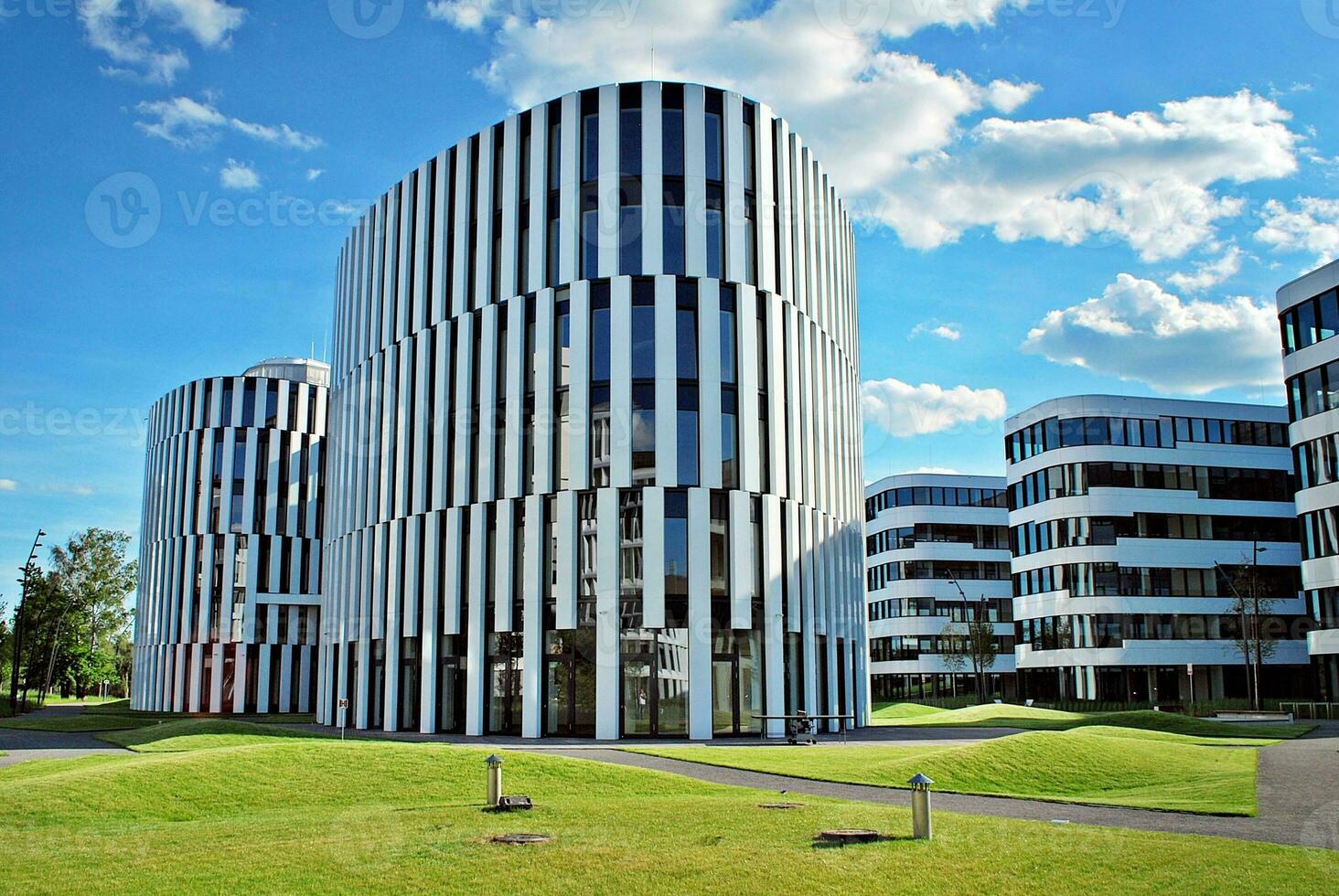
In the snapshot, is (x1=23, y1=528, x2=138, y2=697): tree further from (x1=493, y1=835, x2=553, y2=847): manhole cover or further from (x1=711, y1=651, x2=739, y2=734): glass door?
(x1=493, y1=835, x2=553, y2=847): manhole cover

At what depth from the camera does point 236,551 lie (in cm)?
7125

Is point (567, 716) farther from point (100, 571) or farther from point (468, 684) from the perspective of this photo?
point (100, 571)

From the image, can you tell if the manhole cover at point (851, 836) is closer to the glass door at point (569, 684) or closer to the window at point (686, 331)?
the glass door at point (569, 684)

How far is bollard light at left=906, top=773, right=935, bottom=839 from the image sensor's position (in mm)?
14750

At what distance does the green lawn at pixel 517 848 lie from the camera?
41.6 feet

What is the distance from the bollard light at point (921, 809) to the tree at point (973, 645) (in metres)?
71.4

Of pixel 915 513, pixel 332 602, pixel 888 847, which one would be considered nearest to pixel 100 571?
pixel 332 602

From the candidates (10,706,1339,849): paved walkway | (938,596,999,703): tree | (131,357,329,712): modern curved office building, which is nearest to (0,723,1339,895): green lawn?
(10,706,1339,849): paved walkway

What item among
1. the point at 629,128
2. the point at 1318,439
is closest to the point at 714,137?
the point at 629,128

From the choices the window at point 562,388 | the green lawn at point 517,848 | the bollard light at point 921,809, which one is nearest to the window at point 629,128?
the window at point 562,388

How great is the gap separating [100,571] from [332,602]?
64148 millimetres

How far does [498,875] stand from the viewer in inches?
511

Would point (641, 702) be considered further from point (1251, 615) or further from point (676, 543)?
point (1251, 615)

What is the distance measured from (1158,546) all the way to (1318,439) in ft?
56.8
